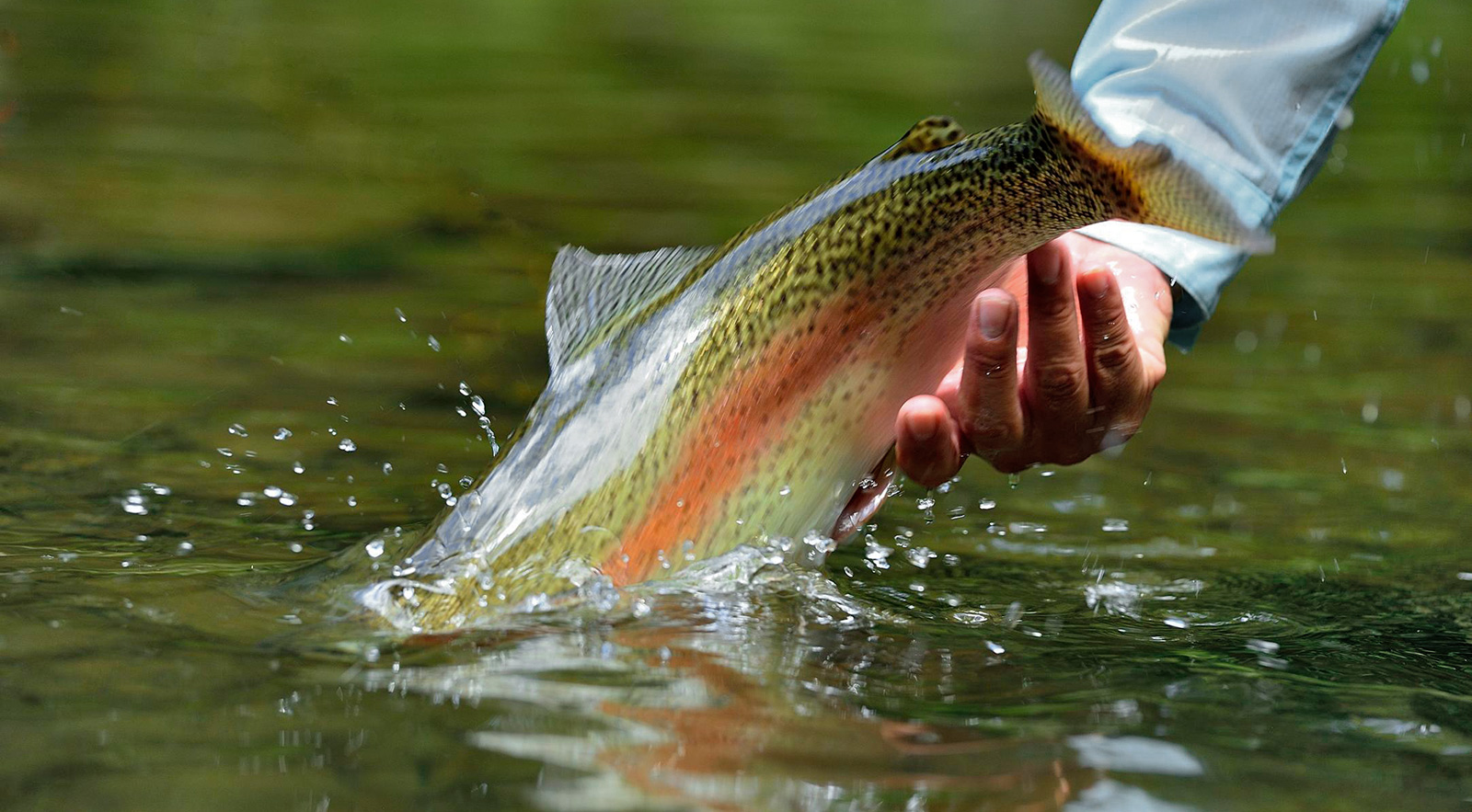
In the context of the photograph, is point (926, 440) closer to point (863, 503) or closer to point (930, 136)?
point (863, 503)

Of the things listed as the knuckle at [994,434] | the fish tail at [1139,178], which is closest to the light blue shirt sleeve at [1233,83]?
the knuckle at [994,434]

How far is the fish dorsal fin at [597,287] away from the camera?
2.71 metres

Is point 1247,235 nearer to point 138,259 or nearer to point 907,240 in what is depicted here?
point 907,240

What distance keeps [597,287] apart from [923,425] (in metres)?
0.59

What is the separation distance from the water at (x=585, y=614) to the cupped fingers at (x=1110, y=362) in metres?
Result: 0.32

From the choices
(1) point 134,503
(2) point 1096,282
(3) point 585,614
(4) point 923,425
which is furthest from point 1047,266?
(1) point 134,503

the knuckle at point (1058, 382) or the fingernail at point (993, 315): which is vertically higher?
the fingernail at point (993, 315)

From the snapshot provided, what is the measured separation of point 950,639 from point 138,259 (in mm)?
4231

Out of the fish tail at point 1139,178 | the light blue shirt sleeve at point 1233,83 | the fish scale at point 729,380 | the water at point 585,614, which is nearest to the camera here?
the water at point 585,614

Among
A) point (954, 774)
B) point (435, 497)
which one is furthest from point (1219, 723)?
point (435, 497)

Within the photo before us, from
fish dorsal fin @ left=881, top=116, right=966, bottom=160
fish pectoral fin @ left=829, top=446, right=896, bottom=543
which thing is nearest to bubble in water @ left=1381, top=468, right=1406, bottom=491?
fish pectoral fin @ left=829, top=446, right=896, bottom=543

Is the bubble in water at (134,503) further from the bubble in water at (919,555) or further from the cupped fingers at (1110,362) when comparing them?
the cupped fingers at (1110,362)

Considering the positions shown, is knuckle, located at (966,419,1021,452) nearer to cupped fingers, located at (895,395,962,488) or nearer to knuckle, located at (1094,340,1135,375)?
cupped fingers, located at (895,395,962,488)

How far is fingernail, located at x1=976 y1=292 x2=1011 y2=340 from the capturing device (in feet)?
8.14
